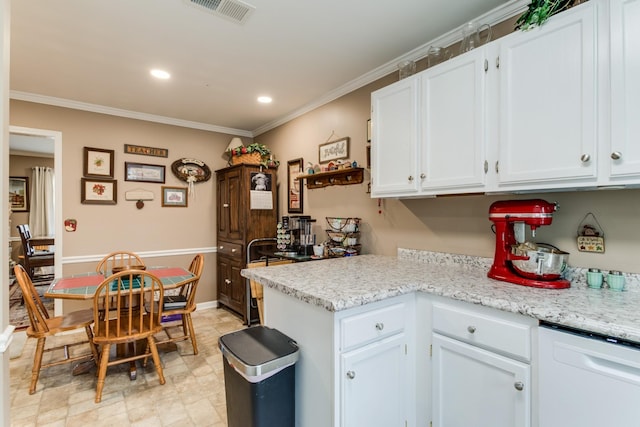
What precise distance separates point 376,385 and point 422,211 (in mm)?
1371

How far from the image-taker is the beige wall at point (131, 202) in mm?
3469

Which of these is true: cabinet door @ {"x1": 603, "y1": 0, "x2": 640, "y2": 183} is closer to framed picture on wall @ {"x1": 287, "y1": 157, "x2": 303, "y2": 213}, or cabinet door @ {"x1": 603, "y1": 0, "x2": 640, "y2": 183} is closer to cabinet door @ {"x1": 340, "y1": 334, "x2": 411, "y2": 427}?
cabinet door @ {"x1": 340, "y1": 334, "x2": 411, "y2": 427}

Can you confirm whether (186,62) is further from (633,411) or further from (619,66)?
(633,411)

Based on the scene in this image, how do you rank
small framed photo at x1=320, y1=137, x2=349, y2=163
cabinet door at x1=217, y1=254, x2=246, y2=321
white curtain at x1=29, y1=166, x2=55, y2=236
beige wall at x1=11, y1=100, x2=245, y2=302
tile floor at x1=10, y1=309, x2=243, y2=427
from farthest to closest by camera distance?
white curtain at x1=29, y1=166, x2=55, y2=236
cabinet door at x1=217, y1=254, x2=246, y2=321
beige wall at x1=11, y1=100, x2=245, y2=302
small framed photo at x1=320, y1=137, x2=349, y2=163
tile floor at x1=10, y1=309, x2=243, y2=427

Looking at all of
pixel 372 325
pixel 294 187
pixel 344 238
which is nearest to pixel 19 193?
pixel 294 187

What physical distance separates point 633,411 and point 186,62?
3.28 metres

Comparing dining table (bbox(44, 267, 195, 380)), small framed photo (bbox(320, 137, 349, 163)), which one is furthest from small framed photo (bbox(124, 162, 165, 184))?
small framed photo (bbox(320, 137, 349, 163))

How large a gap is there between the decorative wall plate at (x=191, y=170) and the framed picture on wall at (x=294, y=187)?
4.16 feet

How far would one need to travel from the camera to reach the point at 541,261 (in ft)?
4.97

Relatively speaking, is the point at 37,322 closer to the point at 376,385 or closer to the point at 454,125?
the point at 376,385

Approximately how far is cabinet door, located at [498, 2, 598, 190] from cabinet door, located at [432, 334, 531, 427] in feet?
2.81

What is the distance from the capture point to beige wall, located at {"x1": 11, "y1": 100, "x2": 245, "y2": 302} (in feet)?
11.4

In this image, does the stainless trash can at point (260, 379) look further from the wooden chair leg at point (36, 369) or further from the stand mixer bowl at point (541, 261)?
the wooden chair leg at point (36, 369)

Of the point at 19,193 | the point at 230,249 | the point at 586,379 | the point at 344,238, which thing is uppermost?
the point at 19,193
